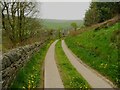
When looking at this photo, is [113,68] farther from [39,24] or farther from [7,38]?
[39,24]

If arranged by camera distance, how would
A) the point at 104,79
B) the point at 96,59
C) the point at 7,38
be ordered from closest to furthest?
the point at 104,79 < the point at 96,59 < the point at 7,38

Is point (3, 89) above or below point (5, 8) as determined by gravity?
below

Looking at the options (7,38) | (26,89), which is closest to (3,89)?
(26,89)

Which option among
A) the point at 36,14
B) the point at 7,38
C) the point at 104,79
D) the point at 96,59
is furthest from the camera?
the point at 36,14

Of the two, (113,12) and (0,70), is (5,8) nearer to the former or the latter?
(0,70)

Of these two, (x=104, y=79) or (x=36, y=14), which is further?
(x=36, y=14)

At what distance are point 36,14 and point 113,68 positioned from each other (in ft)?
60.9

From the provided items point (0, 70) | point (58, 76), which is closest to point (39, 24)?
point (58, 76)

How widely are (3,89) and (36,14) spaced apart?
2579 centimetres

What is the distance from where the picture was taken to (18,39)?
3050 cm

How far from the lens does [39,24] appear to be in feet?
119

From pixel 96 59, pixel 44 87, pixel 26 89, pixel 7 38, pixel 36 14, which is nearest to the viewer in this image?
pixel 26 89

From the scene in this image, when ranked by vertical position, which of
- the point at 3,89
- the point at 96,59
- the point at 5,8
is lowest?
the point at 96,59

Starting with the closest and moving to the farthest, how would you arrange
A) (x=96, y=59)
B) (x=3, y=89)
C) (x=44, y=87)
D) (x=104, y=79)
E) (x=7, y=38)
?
1. (x=3, y=89)
2. (x=44, y=87)
3. (x=104, y=79)
4. (x=96, y=59)
5. (x=7, y=38)
